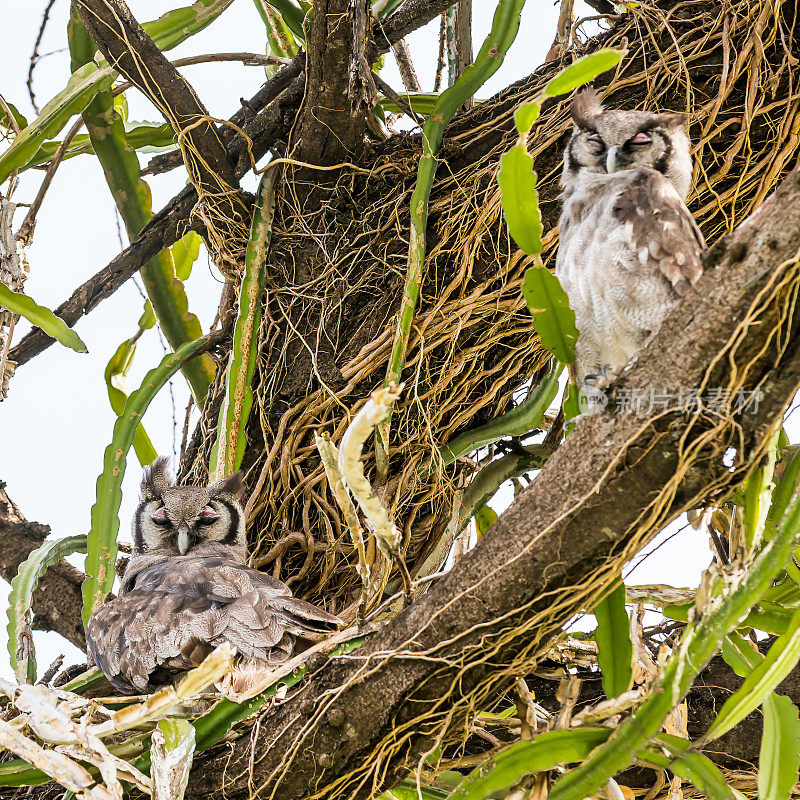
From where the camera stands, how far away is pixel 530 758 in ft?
4.34

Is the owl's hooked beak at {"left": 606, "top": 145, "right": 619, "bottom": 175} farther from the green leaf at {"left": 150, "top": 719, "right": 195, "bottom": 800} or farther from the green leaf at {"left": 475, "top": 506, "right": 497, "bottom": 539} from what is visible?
the green leaf at {"left": 150, "top": 719, "right": 195, "bottom": 800}

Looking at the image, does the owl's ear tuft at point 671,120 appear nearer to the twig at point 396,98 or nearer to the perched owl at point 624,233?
the perched owl at point 624,233

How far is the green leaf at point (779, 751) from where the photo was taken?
1.24 metres

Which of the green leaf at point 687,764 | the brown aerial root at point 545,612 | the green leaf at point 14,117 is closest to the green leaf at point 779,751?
the green leaf at point 687,764

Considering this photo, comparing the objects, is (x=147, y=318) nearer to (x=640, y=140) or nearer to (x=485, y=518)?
(x=485, y=518)

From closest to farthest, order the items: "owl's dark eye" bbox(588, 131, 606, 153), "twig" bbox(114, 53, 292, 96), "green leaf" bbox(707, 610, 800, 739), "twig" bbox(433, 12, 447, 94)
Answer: "green leaf" bbox(707, 610, 800, 739) < "owl's dark eye" bbox(588, 131, 606, 153) < "twig" bbox(114, 53, 292, 96) < "twig" bbox(433, 12, 447, 94)

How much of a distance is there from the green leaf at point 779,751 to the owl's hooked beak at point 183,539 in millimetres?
1201

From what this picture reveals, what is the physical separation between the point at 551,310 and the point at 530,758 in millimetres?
661

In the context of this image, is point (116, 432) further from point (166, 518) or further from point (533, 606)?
point (533, 606)

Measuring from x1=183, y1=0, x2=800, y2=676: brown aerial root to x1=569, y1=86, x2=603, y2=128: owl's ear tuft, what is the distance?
0.11 m

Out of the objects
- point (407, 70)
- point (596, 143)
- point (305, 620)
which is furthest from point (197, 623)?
point (407, 70)

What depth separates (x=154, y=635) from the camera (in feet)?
5.33

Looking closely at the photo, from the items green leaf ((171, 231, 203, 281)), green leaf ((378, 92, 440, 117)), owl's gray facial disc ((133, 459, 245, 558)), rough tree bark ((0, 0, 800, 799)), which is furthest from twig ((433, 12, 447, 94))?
rough tree bark ((0, 0, 800, 799))

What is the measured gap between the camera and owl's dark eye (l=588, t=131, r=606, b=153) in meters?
1.72
